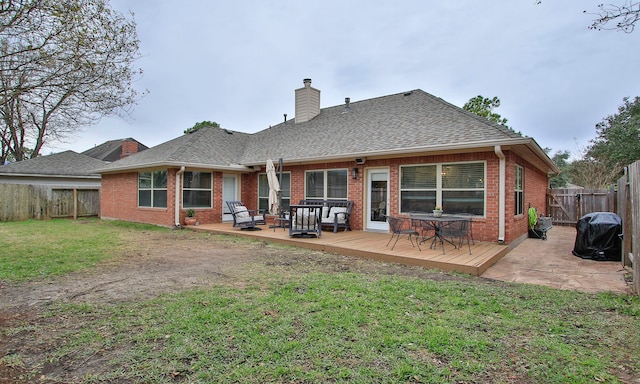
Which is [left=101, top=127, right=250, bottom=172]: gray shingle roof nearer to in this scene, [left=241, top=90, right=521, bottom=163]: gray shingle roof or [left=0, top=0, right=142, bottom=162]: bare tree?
[left=241, top=90, right=521, bottom=163]: gray shingle roof

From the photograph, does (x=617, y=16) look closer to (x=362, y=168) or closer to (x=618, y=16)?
(x=618, y=16)

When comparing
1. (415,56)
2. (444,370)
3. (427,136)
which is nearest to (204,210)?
(427,136)

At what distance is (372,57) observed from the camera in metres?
13.5

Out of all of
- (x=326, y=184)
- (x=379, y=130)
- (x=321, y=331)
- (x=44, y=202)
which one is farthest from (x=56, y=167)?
(x=321, y=331)

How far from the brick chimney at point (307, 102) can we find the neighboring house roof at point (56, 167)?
11192 millimetres

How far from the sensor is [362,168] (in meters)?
10.1

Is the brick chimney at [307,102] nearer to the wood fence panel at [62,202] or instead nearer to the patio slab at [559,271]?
the patio slab at [559,271]

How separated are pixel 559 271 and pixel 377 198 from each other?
4.98 metres

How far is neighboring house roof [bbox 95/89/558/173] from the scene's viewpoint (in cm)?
812

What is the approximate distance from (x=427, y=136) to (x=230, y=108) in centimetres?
1574

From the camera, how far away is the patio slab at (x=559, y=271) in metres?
5.00

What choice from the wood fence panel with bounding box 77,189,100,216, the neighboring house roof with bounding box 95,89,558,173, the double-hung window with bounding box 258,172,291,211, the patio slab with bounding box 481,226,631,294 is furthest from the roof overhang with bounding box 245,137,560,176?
the wood fence panel with bounding box 77,189,100,216

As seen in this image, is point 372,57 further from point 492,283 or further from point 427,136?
point 492,283

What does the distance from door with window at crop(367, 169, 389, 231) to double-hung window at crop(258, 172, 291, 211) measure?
346cm
